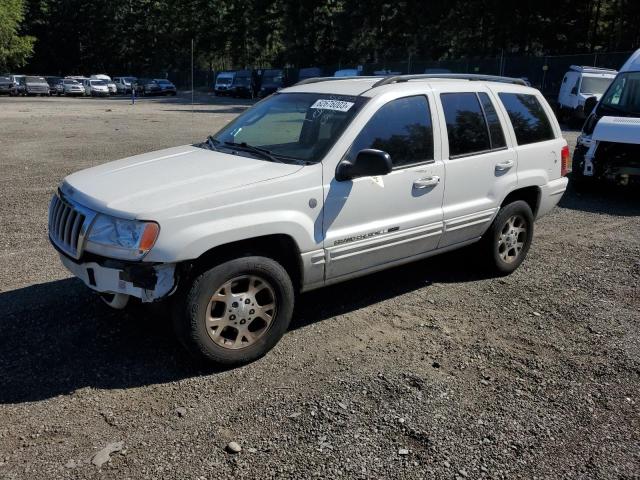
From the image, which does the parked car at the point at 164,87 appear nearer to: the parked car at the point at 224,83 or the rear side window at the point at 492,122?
the parked car at the point at 224,83

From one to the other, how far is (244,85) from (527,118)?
42.1 m

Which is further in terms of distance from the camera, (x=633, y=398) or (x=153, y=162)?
(x=153, y=162)

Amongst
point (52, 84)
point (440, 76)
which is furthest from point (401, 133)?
Result: point (52, 84)

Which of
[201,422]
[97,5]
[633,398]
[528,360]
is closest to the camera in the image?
[201,422]

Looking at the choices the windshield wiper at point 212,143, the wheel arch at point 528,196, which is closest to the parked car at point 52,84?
the windshield wiper at point 212,143

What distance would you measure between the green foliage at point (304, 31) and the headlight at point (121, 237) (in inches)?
1699

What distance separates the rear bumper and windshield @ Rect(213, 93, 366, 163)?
2.42 m

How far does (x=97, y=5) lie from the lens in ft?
235

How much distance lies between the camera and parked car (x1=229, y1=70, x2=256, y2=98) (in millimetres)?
44875

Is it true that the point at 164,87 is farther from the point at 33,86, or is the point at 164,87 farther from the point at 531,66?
the point at 531,66

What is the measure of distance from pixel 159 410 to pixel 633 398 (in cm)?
294

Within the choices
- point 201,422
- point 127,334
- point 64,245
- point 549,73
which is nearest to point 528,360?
point 201,422

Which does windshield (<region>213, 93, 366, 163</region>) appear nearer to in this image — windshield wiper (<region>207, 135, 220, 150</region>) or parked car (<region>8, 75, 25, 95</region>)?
windshield wiper (<region>207, 135, 220, 150</region>)

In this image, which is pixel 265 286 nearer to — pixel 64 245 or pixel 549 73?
pixel 64 245
